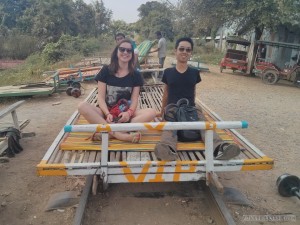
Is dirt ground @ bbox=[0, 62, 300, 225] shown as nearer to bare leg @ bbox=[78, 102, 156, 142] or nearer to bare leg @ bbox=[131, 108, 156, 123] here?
bare leg @ bbox=[78, 102, 156, 142]

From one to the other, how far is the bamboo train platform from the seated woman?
0.44 metres

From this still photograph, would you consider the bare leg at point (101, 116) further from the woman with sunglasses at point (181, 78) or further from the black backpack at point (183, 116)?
the woman with sunglasses at point (181, 78)

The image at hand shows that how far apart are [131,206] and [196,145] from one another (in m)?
1.07

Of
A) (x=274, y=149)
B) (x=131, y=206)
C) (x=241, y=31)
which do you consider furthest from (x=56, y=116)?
(x=241, y=31)

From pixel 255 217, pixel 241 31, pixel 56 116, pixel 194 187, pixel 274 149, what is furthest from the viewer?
pixel 241 31

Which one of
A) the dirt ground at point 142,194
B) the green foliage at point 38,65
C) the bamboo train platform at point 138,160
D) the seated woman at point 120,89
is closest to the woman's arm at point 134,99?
the seated woman at point 120,89

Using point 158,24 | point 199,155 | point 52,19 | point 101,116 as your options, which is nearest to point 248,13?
point 101,116

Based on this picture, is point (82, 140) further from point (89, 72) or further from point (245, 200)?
point (89, 72)

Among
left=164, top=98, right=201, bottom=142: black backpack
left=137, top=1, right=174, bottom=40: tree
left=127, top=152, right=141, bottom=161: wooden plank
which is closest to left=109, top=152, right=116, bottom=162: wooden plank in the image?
left=127, top=152, right=141, bottom=161: wooden plank

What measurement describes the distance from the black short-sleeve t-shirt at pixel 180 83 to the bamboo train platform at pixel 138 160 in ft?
2.68

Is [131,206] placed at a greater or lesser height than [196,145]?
lesser

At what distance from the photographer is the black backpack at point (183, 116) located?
3.66 meters

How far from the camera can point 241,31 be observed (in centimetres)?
1555

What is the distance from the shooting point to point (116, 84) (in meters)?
4.22
